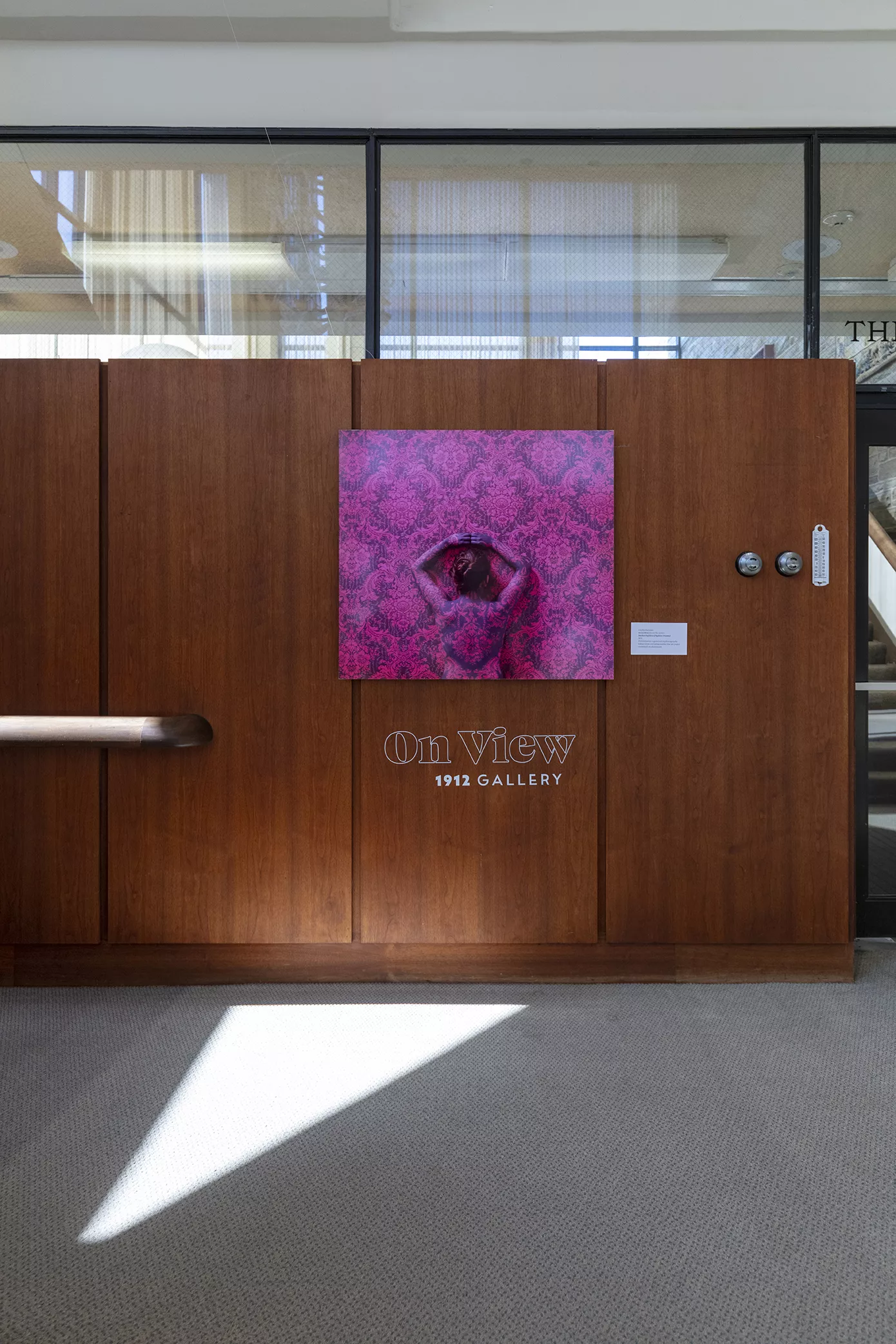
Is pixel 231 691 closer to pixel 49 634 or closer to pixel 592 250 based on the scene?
pixel 49 634

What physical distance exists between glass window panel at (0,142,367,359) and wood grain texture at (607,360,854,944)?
1399 mm

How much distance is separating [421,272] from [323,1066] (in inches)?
123

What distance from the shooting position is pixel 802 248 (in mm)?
3557

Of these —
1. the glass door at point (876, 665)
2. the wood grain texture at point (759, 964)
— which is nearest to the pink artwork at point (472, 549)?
the wood grain texture at point (759, 964)

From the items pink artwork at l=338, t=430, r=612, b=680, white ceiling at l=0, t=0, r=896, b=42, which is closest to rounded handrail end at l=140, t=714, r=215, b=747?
pink artwork at l=338, t=430, r=612, b=680

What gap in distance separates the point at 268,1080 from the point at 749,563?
2.44 m

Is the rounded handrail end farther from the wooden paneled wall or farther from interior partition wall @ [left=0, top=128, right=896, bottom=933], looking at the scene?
interior partition wall @ [left=0, top=128, right=896, bottom=933]

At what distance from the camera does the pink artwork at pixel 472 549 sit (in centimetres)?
312

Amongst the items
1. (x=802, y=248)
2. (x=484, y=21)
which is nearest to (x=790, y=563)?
(x=802, y=248)

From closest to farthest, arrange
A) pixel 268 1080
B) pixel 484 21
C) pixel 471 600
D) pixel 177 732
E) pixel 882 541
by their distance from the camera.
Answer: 1. pixel 268 1080
2. pixel 177 732
3. pixel 471 600
4. pixel 484 21
5. pixel 882 541

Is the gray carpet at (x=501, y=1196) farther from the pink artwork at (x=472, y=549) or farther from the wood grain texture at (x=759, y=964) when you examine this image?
the pink artwork at (x=472, y=549)

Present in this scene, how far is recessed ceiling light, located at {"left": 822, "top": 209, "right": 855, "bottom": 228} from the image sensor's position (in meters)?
3.57

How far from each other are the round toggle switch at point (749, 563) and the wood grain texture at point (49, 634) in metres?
2.46

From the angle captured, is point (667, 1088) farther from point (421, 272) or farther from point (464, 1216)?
point (421, 272)
